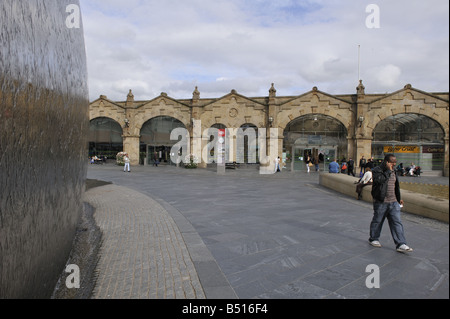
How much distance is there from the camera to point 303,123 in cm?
2761

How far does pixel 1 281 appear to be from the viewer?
2.20m

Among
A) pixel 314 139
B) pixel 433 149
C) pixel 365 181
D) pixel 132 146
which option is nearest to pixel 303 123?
pixel 314 139

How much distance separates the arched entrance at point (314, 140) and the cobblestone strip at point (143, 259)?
21.5m

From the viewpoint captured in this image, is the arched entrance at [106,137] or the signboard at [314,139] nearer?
the signboard at [314,139]

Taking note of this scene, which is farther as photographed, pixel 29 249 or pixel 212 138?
pixel 212 138

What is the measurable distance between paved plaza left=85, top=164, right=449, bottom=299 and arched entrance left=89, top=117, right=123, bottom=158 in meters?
26.2

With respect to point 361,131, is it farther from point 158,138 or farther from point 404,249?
point 404,249

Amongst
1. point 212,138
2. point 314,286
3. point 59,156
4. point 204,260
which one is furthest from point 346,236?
point 212,138

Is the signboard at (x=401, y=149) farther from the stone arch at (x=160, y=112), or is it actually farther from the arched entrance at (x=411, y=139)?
the stone arch at (x=160, y=112)

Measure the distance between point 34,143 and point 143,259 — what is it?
2.52 m

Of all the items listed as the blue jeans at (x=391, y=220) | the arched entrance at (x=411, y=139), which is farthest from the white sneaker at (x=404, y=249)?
the arched entrance at (x=411, y=139)

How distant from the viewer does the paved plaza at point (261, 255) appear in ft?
10.4
